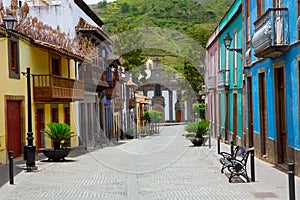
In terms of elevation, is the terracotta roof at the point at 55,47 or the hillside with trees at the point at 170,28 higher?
the hillside with trees at the point at 170,28

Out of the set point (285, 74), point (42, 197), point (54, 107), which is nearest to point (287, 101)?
point (285, 74)

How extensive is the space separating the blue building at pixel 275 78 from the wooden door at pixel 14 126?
934cm

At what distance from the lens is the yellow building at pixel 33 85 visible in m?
17.7

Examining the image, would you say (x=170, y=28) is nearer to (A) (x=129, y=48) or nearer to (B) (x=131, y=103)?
(A) (x=129, y=48)

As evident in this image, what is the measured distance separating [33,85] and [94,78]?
918 centimetres

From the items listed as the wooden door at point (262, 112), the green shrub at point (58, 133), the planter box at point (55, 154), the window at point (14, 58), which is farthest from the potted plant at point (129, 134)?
the wooden door at point (262, 112)

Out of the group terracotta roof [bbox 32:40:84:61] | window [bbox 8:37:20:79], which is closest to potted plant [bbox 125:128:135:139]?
terracotta roof [bbox 32:40:84:61]

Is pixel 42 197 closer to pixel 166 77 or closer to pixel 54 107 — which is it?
pixel 54 107

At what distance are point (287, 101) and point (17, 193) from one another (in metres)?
7.40

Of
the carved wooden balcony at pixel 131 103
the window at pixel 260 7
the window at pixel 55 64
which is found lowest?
the carved wooden balcony at pixel 131 103

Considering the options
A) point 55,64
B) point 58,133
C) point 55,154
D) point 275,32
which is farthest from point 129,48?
point 275,32

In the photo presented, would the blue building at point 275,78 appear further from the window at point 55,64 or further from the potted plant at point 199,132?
the window at point 55,64

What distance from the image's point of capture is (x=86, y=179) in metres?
13.1

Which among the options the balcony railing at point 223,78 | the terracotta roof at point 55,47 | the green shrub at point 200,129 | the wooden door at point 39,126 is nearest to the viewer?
the terracotta roof at point 55,47
